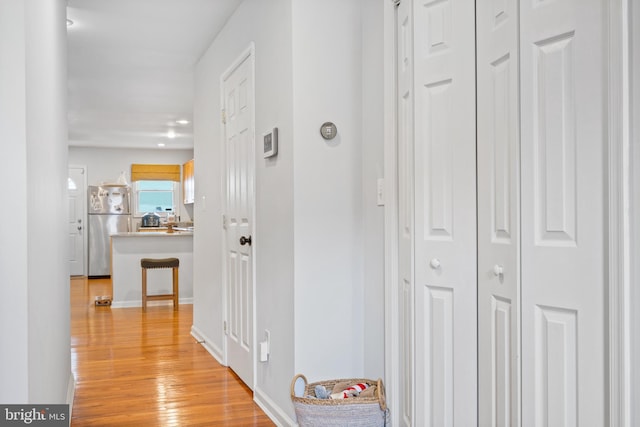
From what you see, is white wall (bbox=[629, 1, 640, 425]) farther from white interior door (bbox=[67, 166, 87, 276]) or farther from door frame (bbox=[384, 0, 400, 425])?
white interior door (bbox=[67, 166, 87, 276])

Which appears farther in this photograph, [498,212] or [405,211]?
[405,211]

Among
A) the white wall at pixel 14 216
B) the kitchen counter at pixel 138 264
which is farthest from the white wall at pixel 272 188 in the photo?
the kitchen counter at pixel 138 264

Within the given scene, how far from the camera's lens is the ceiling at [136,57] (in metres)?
4.18

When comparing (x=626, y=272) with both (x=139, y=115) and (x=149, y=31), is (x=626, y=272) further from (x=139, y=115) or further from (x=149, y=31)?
(x=139, y=115)

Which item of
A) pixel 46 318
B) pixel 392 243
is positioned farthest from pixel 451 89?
pixel 46 318

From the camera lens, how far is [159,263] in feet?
23.5

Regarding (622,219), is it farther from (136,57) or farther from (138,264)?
(138,264)

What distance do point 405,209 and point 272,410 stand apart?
1.50 m

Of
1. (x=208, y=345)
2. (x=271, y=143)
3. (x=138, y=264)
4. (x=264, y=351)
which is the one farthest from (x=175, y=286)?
(x=271, y=143)

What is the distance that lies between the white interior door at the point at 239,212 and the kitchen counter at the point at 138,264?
346cm

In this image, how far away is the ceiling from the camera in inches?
164

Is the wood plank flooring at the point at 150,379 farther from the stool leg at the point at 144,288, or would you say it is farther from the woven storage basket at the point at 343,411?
the woven storage basket at the point at 343,411

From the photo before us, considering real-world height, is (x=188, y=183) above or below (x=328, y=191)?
above

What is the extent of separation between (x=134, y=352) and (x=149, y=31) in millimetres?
2718
